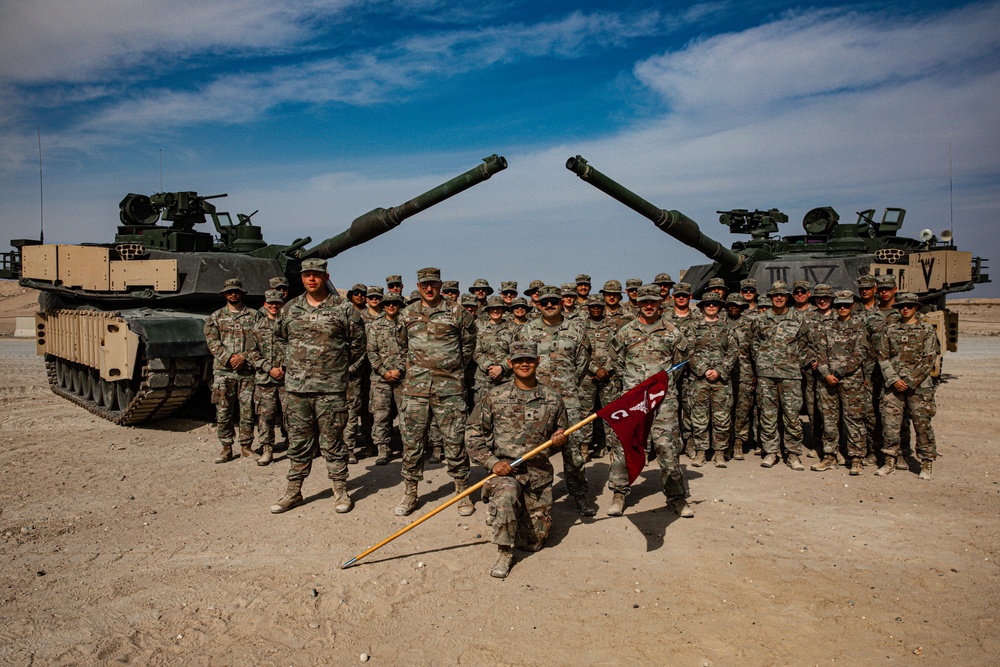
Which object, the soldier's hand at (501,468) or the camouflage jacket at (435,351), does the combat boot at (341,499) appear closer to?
the camouflage jacket at (435,351)

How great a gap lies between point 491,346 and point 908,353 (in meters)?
4.55

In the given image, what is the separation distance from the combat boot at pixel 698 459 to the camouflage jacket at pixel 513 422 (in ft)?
11.1

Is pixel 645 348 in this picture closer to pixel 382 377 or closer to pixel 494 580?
pixel 494 580

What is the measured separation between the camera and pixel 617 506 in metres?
6.16

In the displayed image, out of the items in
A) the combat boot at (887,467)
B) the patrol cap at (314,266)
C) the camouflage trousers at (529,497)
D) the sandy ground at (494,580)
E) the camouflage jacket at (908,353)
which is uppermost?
the patrol cap at (314,266)

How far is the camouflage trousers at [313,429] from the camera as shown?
6.34 m

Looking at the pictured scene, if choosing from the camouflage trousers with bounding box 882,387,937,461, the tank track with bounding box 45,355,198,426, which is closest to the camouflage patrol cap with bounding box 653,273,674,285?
the camouflage trousers with bounding box 882,387,937,461

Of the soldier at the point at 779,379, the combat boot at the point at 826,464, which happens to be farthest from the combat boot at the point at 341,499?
the combat boot at the point at 826,464

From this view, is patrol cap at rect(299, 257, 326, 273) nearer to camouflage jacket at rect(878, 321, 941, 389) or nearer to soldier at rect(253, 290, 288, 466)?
soldier at rect(253, 290, 288, 466)

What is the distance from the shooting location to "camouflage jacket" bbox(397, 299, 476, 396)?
631 centimetres

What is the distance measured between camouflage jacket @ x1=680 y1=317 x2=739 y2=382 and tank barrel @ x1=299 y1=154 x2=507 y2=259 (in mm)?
4152

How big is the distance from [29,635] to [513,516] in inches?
121

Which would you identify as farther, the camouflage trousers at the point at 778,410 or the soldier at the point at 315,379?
the camouflage trousers at the point at 778,410

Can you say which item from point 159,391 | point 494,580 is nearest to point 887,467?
point 494,580
